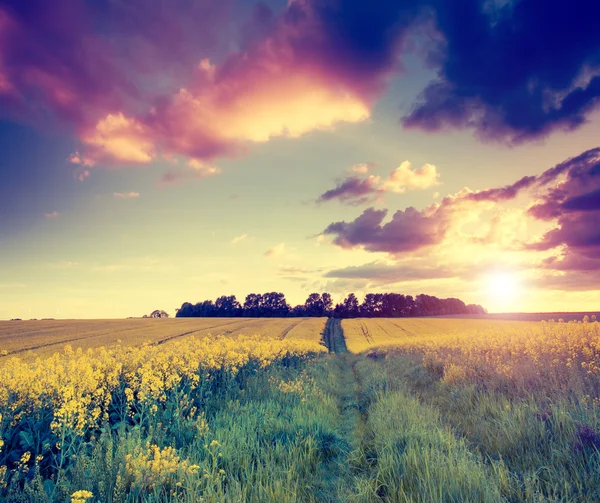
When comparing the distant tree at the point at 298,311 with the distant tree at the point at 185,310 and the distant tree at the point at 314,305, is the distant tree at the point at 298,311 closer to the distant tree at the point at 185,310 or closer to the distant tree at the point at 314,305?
the distant tree at the point at 314,305

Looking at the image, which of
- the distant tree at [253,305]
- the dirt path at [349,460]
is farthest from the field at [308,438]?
the distant tree at [253,305]

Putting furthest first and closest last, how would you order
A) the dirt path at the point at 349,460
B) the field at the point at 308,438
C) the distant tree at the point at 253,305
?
the distant tree at the point at 253,305
the dirt path at the point at 349,460
the field at the point at 308,438

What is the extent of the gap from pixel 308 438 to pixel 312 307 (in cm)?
10647

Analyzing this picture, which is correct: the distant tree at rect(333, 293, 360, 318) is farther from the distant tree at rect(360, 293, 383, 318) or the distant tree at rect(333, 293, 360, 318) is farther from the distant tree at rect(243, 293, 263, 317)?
the distant tree at rect(243, 293, 263, 317)

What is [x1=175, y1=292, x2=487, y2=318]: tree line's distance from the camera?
361ft

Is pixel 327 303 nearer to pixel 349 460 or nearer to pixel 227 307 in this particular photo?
pixel 227 307

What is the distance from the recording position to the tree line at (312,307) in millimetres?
110125

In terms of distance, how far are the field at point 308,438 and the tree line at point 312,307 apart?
325 feet

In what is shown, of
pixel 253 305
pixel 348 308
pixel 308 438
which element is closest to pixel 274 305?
pixel 253 305

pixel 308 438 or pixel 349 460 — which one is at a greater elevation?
pixel 308 438

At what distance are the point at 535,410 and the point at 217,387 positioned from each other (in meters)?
8.41

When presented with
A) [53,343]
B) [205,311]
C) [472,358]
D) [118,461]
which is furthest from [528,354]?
[205,311]

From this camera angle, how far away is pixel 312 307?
366 ft

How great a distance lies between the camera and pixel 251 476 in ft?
15.2
